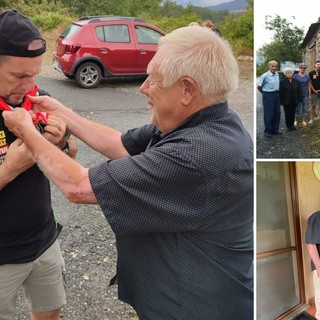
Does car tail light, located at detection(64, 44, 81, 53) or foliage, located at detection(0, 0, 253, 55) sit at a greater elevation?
foliage, located at detection(0, 0, 253, 55)

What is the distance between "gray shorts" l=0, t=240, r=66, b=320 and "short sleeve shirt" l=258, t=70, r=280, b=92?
1282 millimetres

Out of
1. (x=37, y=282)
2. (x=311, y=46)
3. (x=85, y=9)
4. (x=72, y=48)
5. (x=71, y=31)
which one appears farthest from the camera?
(x=85, y=9)

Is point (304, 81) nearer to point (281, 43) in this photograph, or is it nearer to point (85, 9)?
point (281, 43)

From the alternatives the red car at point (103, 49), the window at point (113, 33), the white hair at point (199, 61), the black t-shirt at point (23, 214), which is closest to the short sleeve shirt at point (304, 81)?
the white hair at point (199, 61)

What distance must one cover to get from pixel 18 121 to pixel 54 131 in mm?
182

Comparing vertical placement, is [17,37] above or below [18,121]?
above

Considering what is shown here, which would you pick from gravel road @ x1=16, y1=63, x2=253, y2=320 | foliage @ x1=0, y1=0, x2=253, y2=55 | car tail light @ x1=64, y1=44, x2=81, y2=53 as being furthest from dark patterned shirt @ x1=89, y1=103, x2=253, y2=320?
foliage @ x1=0, y1=0, x2=253, y2=55

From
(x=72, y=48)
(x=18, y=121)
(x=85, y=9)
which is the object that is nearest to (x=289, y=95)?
(x=18, y=121)

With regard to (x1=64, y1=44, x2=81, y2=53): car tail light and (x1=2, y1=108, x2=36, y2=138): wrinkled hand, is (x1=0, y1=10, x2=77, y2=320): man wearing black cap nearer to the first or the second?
(x1=2, y1=108, x2=36, y2=138): wrinkled hand

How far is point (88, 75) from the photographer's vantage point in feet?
30.3

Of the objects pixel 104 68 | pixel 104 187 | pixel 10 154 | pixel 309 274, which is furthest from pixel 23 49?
pixel 104 68

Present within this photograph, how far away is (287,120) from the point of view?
1037mm

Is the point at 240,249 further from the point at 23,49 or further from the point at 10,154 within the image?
the point at 23,49

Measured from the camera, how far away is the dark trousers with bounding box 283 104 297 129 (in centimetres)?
102
